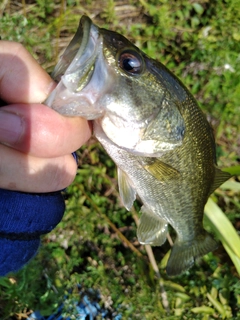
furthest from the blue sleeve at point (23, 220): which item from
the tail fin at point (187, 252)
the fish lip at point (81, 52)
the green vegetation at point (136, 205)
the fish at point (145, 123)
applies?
the tail fin at point (187, 252)

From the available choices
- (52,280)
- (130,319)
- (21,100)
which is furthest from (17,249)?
(130,319)

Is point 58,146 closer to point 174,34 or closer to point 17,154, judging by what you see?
point 17,154

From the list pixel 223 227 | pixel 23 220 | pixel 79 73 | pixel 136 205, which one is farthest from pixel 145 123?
pixel 136 205

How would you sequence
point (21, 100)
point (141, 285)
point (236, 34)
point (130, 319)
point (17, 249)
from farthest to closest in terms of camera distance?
point (236, 34) → point (141, 285) → point (130, 319) → point (17, 249) → point (21, 100)

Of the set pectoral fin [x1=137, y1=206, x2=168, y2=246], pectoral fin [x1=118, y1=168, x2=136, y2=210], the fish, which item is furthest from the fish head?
pectoral fin [x1=137, y1=206, x2=168, y2=246]

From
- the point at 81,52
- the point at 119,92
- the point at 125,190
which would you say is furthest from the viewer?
the point at 125,190

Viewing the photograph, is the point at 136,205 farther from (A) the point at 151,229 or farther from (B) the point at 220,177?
(B) the point at 220,177
